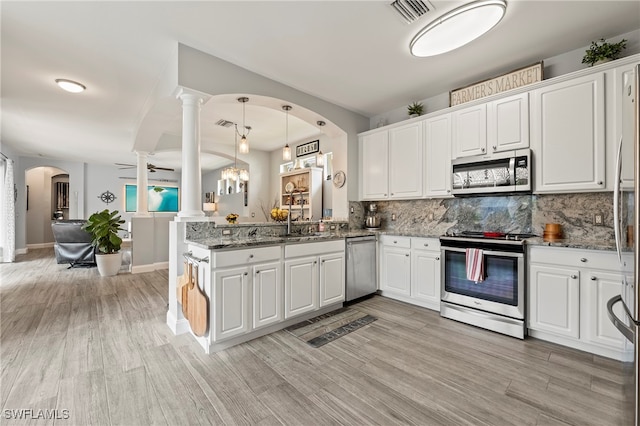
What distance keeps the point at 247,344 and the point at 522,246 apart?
2765 mm

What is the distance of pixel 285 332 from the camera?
2.76m

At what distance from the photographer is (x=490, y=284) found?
9.19ft

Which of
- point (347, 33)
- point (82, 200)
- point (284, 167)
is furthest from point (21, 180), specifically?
point (347, 33)

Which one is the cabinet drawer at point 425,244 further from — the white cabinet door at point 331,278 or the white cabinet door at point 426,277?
the white cabinet door at point 331,278

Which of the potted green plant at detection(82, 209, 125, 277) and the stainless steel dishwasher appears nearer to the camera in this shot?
the stainless steel dishwasher

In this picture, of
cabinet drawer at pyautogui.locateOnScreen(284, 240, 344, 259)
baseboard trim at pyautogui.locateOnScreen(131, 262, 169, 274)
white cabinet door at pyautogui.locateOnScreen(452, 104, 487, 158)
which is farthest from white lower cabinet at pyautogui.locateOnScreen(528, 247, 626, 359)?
baseboard trim at pyautogui.locateOnScreen(131, 262, 169, 274)

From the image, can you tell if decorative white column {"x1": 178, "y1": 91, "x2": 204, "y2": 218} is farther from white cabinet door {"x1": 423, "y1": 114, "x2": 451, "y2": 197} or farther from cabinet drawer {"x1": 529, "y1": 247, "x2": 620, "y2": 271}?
cabinet drawer {"x1": 529, "y1": 247, "x2": 620, "y2": 271}

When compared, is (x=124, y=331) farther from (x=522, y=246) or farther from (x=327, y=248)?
(x=522, y=246)

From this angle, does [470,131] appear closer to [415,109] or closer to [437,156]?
[437,156]

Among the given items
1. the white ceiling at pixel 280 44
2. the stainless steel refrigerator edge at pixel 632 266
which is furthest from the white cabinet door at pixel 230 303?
the stainless steel refrigerator edge at pixel 632 266

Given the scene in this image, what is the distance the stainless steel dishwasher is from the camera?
353 cm

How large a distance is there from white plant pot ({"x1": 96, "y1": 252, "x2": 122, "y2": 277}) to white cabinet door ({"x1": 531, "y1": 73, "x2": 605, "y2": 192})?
265 inches

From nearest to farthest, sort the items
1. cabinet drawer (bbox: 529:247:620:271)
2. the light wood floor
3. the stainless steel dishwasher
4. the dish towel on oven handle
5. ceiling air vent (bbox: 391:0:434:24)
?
1. the light wood floor
2. ceiling air vent (bbox: 391:0:434:24)
3. cabinet drawer (bbox: 529:247:620:271)
4. the dish towel on oven handle
5. the stainless steel dishwasher

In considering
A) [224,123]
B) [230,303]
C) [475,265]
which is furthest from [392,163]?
[224,123]
